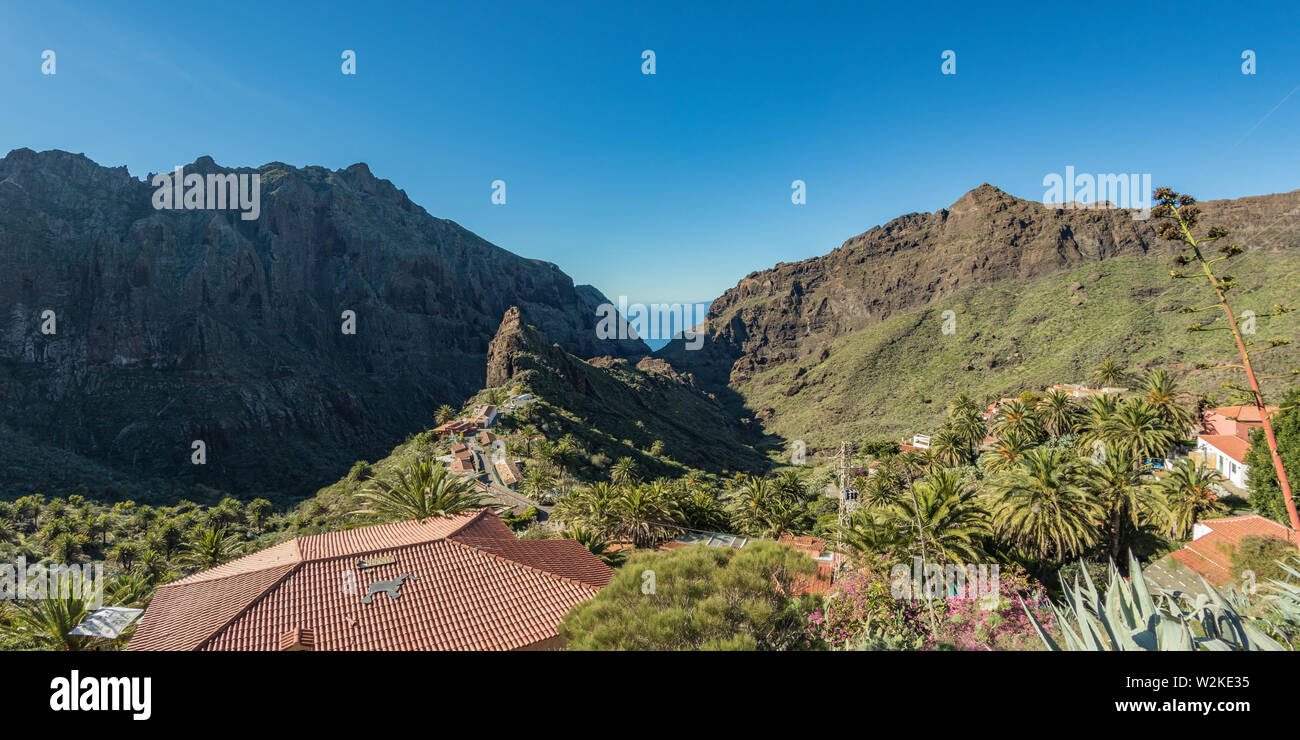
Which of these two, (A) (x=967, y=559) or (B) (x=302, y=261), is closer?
→ (A) (x=967, y=559)

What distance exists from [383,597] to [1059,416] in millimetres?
47780

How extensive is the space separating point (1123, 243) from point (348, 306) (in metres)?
174

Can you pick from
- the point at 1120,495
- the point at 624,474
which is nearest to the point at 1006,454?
the point at 1120,495

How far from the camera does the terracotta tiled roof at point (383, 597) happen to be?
467 inches

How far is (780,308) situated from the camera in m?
186

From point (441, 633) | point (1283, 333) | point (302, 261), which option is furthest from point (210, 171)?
point (1283, 333)

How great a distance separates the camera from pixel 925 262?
479 feet

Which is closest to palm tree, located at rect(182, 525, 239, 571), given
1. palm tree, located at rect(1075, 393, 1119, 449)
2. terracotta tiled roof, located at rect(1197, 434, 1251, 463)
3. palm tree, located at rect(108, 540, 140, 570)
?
palm tree, located at rect(108, 540, 140, 570)

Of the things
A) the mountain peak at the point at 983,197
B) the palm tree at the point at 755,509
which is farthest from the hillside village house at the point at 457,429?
the mountain peak at the point at 983,197

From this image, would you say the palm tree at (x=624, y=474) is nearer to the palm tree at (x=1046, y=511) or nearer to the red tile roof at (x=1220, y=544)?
the palm tree at (x=1046, y=511)

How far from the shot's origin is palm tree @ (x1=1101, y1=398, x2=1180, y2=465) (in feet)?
97.5

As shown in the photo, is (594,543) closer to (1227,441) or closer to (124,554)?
(124,554)

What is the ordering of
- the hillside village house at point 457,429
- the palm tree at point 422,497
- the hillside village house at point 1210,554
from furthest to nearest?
the hillside village house at point 457,429 → the palm tree at point 422,497 → the hillside village house at point 1210,554
